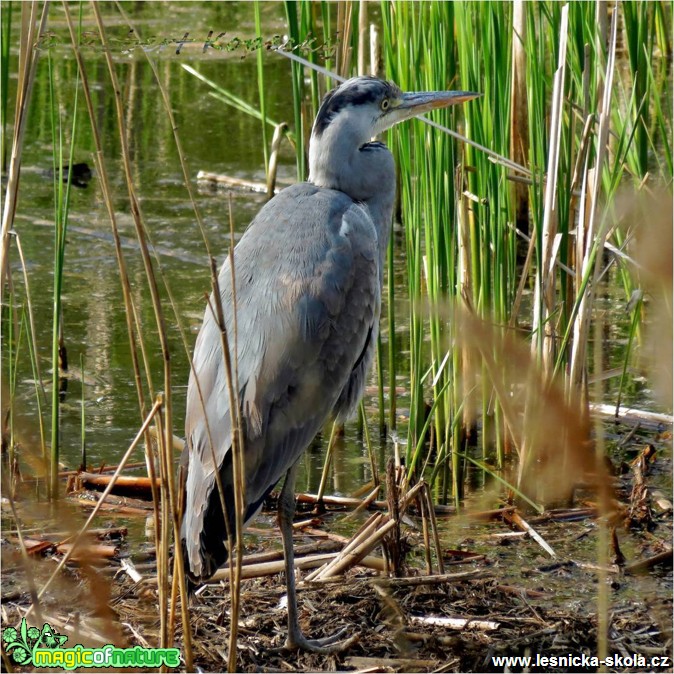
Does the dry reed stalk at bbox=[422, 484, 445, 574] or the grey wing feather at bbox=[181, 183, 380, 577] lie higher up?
the grey wing feather at bbox=[181, 183, 380, 577]

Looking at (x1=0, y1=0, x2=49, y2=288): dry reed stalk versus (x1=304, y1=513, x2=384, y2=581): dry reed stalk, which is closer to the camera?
(x1=0, y1=0, x2=49, y2=288): dry reed stalk

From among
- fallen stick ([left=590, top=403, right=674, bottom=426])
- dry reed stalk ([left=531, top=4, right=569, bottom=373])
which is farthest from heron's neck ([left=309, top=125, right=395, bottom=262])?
fallen stick ([left=590, top=403, right=674, bottom=426])

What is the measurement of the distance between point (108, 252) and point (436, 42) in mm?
2736

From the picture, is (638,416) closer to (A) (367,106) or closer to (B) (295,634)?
(A) (367,106)

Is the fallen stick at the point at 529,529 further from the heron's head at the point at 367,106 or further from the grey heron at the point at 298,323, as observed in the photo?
the heron's head at the point at 367,106

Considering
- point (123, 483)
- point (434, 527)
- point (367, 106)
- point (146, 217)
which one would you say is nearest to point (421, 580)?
point (434, 527)

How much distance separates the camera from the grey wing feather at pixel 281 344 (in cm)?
254

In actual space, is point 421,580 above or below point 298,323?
below

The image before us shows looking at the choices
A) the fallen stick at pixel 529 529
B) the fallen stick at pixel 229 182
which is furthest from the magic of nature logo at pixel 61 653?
the fallen stick at pixel 229 182

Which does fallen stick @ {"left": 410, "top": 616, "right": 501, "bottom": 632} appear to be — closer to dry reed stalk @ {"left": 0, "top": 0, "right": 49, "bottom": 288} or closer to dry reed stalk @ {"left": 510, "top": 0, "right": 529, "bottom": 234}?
dry reed stalk @ {"left": 0, "top": 0, "right": 49, "bottom": 288}

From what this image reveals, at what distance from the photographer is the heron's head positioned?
3.19 metres

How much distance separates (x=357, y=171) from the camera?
127 inches

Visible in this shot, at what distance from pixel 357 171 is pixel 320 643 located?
1419 mm

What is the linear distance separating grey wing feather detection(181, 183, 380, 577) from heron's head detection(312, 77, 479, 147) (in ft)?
0.85
